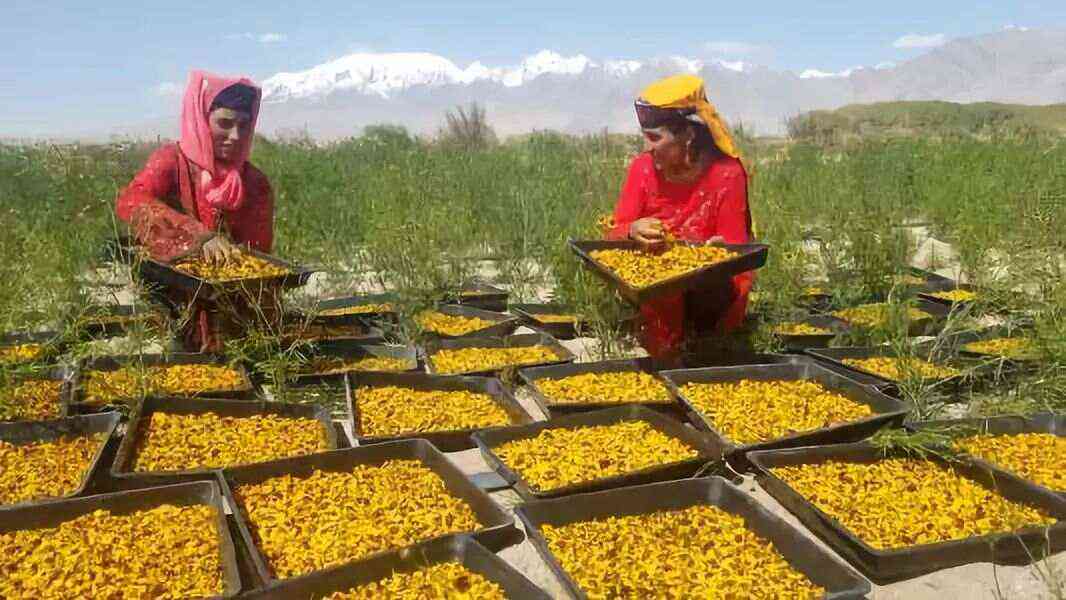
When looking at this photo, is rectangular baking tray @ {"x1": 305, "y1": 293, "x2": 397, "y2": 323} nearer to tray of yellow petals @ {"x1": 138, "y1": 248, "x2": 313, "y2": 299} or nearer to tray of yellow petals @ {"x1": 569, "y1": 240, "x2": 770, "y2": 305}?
tray of yellow petals @ {"x1": 138, "y1": 248, "x2": 313, "y2": 299}

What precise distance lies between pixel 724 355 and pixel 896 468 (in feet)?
4.15

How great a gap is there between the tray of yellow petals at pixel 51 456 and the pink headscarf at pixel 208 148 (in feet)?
4.39

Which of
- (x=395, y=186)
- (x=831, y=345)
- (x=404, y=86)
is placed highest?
(x=404, y=86)

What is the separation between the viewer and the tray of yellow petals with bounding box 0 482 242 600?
6.90 feet

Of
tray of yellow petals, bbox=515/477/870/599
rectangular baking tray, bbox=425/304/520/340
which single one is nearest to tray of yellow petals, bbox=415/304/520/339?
rectangular baking tray, bbox=425/304/520/340

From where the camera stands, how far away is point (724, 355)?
407 cm

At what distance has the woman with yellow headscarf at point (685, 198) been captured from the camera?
3.79 m

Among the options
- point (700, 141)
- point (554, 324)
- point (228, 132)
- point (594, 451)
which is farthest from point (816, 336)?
point (228, 132)

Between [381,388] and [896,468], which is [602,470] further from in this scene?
[381,388]

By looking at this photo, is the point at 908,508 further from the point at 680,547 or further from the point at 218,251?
the point at 218,251

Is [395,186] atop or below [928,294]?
atop

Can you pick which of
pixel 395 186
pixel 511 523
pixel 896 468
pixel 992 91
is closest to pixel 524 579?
pixel 511 523

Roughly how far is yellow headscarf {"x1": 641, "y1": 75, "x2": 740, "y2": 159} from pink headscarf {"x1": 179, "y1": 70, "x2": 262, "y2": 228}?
2.10 m

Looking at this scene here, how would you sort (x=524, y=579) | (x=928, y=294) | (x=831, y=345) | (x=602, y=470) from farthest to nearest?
(x=928, y=294)
(x=831, y=345)
(x=602, y=470)
(x=524, y=579)
